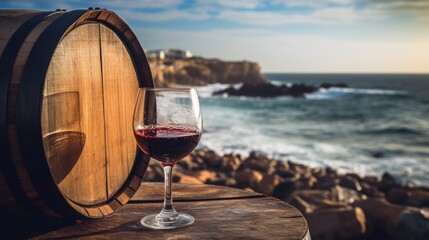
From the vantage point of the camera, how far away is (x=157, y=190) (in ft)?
6.93

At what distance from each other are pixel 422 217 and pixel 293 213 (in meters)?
4.52

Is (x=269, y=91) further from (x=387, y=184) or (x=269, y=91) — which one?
(x=387, y=184)

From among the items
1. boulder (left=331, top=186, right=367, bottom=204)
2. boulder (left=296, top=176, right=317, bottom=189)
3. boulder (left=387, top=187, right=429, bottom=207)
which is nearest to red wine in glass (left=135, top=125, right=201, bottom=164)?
boulder (left=331, top=186, right=367, bottom=204)

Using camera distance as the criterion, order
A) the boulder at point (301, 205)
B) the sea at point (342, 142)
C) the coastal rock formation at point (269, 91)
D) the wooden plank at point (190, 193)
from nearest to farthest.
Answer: the wooden plank at point (190, 193) < the boulder at point (301, 205) < the sea at point (342, 142) < the coastal rock formation at point (269, 91)

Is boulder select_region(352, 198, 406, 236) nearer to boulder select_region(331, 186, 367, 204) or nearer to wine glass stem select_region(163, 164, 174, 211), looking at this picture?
boulder select_region(331, 186, 367, 204)

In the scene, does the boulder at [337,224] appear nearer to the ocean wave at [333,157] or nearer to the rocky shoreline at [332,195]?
the rocky shoreline at [332,195]

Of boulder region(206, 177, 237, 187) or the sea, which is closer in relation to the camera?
boulder region(206, 177, 237, 187)

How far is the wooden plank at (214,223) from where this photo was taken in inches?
59.0

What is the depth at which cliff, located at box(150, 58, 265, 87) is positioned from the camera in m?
73.1

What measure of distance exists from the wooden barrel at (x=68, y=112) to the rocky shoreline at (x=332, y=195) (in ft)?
12.8

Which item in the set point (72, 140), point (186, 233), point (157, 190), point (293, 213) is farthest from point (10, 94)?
point (293, 213)

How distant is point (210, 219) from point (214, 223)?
0.05 meters

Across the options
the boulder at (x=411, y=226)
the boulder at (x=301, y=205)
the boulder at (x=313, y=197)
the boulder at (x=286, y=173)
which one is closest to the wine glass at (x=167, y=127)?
the boulder at (x=411, y=226)

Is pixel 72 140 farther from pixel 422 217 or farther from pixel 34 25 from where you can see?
pixel 422 217
